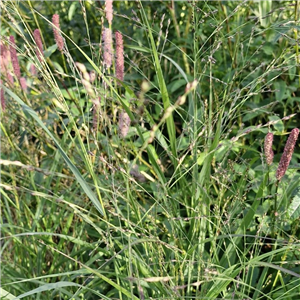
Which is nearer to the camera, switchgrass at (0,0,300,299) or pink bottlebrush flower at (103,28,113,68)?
switchgrass at (0,0,300,299)

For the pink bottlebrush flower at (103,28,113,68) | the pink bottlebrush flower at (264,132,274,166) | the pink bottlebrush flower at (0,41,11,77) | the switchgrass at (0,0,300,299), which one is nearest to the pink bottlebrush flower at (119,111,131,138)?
Answer: the switchgrass at (0,0,300,299)

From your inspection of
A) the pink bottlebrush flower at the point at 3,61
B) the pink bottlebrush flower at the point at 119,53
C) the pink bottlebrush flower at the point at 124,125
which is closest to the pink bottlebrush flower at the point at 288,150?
the pink bottlebrush flower at the point at 124,125

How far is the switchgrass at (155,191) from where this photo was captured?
1.17 m

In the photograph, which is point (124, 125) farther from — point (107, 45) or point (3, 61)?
point (3, 61)

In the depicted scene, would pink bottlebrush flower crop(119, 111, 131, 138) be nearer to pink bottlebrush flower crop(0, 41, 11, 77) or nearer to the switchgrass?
the switchgrass

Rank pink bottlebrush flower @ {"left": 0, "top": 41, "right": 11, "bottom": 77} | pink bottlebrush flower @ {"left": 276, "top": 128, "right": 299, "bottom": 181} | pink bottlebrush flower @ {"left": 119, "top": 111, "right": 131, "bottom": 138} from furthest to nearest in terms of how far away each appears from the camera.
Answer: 1. pink bottlebrush flower @ {"left": 0, "top": 41, "right": 11, "bottom": 77}
2. pink bottlebrush flower @ {"left": 119, "top": 111, "right": 131, "bottom": 138}
3. pink bottlebrush flower @ {"left": 276, "top": 128, "right": 299, "bottom": 181}

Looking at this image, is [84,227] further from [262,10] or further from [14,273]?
[262,10]

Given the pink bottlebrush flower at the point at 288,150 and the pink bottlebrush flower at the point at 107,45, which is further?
the pink bottlebrush flower at the point at 107,45

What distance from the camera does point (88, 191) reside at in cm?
113

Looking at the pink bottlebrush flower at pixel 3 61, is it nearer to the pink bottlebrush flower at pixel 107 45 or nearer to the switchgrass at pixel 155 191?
the switchgrass at pixel 155 191

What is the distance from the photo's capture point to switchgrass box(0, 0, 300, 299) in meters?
1.17

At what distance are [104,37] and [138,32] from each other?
1.01 m

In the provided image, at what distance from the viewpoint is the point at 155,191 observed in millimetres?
1608

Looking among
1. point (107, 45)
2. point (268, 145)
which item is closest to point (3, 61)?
point (107, 45)
